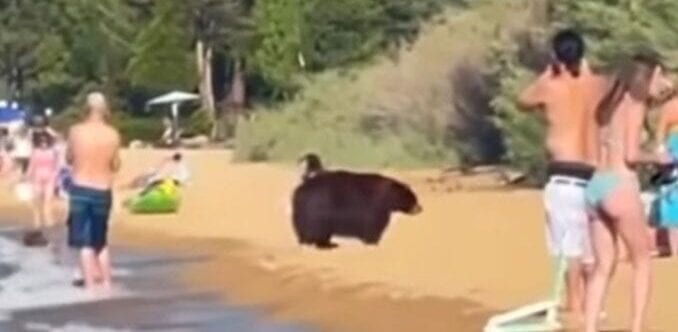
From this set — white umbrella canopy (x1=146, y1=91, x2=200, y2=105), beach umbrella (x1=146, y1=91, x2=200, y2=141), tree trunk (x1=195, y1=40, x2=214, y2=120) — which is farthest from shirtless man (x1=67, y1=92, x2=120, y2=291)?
white umbrella canopy (x1=146, y1=91, x2=200, y2=105)

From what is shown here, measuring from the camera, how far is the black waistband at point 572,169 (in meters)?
11.9

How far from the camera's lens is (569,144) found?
1212 centimetres

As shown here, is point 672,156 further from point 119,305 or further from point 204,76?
point 204,76

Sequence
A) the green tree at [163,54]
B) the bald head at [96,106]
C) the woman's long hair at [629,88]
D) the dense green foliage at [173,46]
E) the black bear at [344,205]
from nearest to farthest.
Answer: the woman's long hair at [629,88], the bald head at [96,106], the black bear at [344,205], the dense green foliage at [173,46], the green tree at [163,54]

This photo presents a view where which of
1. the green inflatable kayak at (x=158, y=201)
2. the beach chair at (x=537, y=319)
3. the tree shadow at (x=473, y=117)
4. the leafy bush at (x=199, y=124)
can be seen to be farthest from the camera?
the leafy bush at (x=199, y=124)

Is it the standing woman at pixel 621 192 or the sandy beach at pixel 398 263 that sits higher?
the standing woman at pixel 621 192

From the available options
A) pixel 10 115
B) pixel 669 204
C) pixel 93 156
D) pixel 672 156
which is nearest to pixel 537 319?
pixel 672 156

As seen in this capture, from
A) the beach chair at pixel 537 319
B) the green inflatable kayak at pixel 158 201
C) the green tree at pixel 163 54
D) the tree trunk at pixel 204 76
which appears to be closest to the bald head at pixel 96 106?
the beach chair at pixel 537 319

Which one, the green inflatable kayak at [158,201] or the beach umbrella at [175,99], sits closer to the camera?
the green inflatable kayak at [158,201]

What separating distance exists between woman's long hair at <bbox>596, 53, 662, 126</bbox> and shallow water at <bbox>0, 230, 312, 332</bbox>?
3.77 metres

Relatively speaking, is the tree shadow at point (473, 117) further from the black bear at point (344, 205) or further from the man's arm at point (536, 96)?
the man's arm at point (536, 96)

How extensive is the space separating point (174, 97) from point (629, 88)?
5415 centimetres

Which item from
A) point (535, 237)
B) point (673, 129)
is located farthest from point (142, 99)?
point (673, 129)

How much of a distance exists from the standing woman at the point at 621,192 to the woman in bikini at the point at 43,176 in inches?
475
